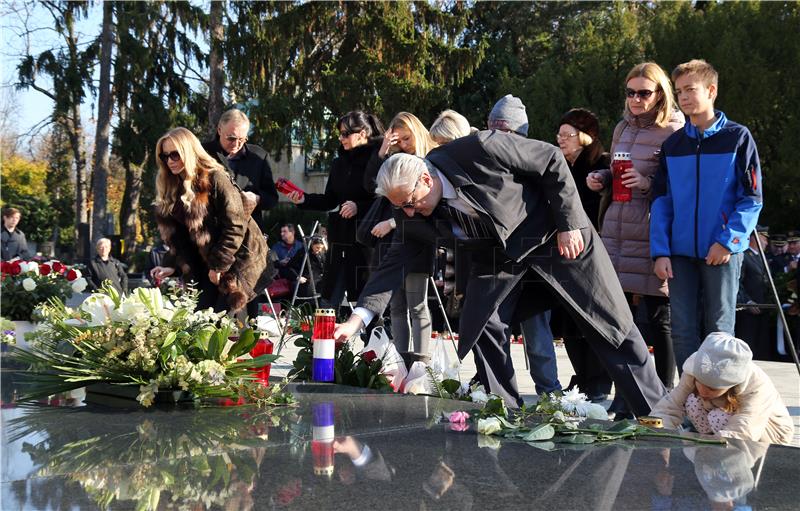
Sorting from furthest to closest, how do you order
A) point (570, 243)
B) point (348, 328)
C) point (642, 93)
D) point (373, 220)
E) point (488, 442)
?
point (373, 220), point (642, 93), point (348, 328), point (570, 243), point (488, 442)

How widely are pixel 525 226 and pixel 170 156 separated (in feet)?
8.63

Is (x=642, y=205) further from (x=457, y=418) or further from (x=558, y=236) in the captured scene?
(x=457, y=418)

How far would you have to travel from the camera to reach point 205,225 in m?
6.35

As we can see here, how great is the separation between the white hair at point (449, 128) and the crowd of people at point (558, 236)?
0.05 ft

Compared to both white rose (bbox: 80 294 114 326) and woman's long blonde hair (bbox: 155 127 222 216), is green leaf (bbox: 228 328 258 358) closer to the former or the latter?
white rose (bbox: 80 294 114 326)

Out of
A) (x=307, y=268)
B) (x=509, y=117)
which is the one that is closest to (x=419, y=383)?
(x=509, y=117)

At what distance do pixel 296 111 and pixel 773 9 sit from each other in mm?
11174

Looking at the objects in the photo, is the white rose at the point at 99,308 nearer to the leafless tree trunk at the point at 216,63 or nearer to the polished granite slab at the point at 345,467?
the polished granite slab at the point at 345,467

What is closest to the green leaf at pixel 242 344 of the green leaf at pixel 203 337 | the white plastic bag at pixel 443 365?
the green leaf at pixel 203 337

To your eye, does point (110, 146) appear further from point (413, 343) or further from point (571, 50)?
point (413, 343)

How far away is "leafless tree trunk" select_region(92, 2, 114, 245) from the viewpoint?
2723 centimetres

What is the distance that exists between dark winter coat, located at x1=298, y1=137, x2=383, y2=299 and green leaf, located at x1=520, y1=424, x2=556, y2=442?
A: 4016 millimetres

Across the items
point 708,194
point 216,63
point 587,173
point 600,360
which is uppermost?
point 216,63

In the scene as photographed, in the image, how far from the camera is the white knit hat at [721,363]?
4.02 meters
